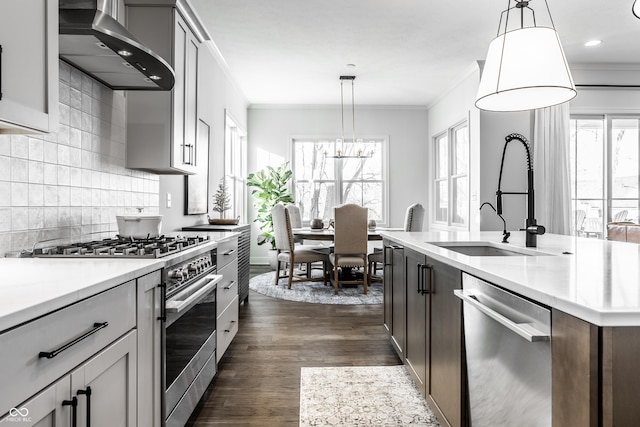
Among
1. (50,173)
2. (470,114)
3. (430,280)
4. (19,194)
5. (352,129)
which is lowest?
(430,280)

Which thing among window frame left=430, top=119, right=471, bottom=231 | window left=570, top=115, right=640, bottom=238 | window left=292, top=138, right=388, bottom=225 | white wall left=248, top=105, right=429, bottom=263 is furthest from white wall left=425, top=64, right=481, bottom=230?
window left=292, top=138, right=388, bottom=225

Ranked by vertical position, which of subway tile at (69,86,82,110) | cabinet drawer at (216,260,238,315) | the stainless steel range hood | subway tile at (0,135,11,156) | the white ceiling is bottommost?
cabinet drawer at (216,260,238,315)

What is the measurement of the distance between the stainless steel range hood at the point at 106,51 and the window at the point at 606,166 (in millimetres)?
5093

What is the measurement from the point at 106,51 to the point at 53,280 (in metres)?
1.12

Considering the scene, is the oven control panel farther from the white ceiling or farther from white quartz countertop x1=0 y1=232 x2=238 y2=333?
the white ceiling

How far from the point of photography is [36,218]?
171cm

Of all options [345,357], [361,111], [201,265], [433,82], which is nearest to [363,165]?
[361,111]

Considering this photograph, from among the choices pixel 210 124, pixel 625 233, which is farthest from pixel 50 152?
pixel 625 233

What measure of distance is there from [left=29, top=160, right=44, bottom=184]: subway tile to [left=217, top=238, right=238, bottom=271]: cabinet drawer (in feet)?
3.36

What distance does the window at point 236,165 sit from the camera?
5.49 metres

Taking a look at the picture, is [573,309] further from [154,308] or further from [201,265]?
[201,265]

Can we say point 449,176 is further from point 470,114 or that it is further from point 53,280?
point 53,280

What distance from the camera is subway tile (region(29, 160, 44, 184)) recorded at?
167cm
